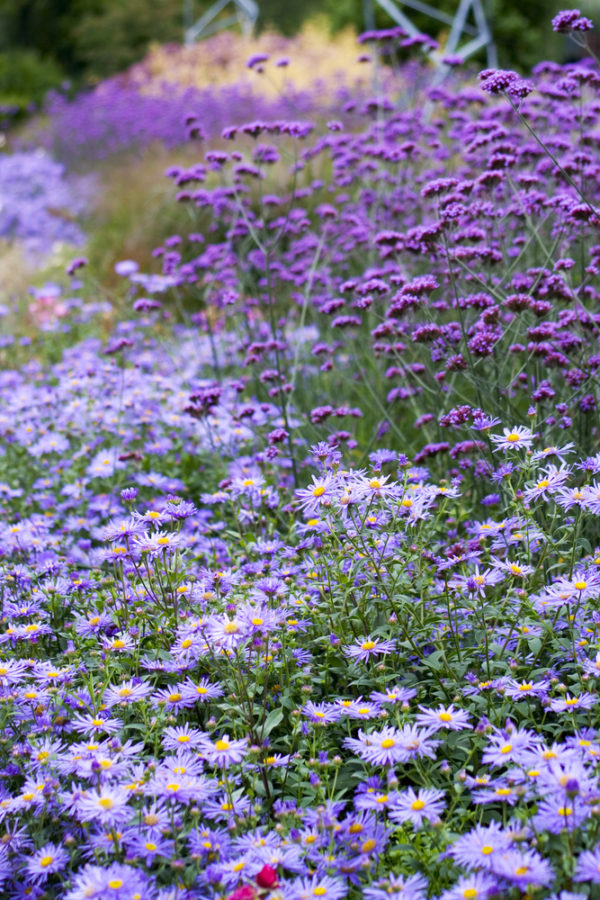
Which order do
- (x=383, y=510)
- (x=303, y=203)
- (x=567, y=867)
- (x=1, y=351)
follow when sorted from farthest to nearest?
1. (x=303, y=203)
2. (x=1, y=351)
3. (x=383, y=510)
4. (x=567, y=867)

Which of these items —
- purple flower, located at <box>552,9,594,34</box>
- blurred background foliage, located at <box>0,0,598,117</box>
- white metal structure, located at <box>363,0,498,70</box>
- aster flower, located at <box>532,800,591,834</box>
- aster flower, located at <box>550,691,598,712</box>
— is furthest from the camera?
blurred background foliage, located at <box>0,0,598,117</box>

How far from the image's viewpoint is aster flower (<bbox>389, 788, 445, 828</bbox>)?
1439 mm

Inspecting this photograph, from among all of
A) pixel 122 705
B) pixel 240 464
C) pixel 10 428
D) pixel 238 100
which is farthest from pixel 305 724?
pixel 238 100

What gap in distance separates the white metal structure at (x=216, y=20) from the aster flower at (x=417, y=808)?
41.8 feet

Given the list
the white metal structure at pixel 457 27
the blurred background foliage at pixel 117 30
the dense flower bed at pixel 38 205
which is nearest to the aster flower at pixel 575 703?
the white metal structure at pixel 457 27

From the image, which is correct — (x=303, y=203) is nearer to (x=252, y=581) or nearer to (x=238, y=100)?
(x=238, y=100)

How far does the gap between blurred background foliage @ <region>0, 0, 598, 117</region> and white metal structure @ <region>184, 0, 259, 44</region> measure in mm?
735

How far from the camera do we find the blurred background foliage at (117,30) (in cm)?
1723

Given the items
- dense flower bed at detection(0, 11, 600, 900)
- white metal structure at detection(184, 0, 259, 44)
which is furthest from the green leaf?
white metal structure at detection(184, 0, 259, 44)

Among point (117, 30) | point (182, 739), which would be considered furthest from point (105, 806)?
point (117, 30)

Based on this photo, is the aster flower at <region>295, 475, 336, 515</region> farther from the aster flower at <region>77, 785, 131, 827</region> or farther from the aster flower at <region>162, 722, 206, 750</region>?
the aster flower at <region>77, 785, 131, 827</region>

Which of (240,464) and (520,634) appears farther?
(240,464)

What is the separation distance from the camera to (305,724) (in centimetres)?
184

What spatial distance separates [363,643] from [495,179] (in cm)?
165
